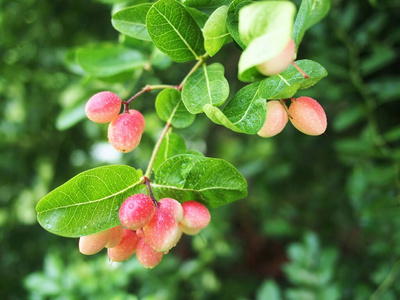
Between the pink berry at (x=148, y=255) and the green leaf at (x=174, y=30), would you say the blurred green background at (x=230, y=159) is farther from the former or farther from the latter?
the pink berry at (x=148, y=255)

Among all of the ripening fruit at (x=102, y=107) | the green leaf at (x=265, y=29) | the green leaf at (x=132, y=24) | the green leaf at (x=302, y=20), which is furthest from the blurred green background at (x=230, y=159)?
the green leaf at (x=265, y=29)

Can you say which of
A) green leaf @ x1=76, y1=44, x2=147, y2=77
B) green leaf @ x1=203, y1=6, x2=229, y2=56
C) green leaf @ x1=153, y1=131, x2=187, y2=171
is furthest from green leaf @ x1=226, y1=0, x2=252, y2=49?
green leaf @ x1=76, y1=44, x2=147, y2=77

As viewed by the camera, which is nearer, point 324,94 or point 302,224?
point 324,94

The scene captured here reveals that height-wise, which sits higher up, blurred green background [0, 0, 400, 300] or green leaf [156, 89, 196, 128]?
green leaf [156, 89, 196, 128]

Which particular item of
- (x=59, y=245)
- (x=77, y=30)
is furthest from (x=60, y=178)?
(x=77, y=30)

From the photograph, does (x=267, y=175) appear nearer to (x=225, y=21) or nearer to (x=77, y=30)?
(x=77, y=30)

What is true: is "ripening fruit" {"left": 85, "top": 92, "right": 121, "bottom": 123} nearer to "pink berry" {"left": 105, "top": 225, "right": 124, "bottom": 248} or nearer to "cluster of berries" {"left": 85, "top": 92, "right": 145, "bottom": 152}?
"cluster of berries" {"left": 85, "top": 92, "right": 145, "bottom": 152}
